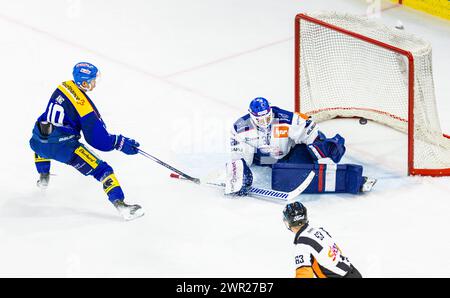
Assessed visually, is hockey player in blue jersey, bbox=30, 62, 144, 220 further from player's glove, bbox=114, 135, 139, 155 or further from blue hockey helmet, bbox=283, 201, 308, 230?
blue hockey helmet, bbox=283, 201, 308, 230

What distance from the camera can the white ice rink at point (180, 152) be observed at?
698cm

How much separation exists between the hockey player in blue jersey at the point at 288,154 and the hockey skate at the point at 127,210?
1.93 feet

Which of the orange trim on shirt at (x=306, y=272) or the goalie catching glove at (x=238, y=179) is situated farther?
the goalie catching glove at (x=238, y=179)

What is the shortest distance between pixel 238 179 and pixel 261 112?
1.41 feet

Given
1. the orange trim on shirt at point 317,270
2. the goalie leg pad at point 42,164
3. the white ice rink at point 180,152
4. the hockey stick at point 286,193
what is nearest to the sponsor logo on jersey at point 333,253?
the orange trim on shirt at point 317,270

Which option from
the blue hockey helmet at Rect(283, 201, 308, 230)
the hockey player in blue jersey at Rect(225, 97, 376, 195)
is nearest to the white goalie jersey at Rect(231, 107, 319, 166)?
the hockey player in blue jersey at Rect(225, 97, 376, 195)

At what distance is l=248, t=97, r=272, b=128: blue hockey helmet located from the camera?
7484mm

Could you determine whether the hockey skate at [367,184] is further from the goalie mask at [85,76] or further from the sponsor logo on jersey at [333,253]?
the sponsor logo on jersey at [333,253]

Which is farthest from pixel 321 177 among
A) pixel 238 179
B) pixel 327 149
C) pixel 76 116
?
pixel 76 116

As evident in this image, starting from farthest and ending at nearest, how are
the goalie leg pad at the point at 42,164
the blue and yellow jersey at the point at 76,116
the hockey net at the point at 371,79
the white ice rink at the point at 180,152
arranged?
the hockey net at the point at 371,79
the goalie leg pad at the point at 42,164
the blue and yellow jersey at the point at 76,116
the white ice rink at the point at 180,152

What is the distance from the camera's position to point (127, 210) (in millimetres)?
7359

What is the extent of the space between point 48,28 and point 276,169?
338cm

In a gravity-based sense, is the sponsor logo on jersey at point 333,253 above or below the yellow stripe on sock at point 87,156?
below
